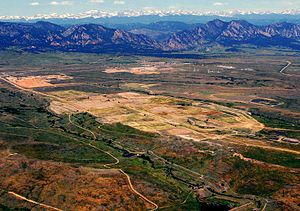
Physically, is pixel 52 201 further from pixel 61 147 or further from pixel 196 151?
pixel 196 151

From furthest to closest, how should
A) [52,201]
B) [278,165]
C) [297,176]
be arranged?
Answer: 1. [278,165]
2. [297,176]
3. [52,201]

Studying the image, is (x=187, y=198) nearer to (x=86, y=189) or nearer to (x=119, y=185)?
(x=119, y=185)

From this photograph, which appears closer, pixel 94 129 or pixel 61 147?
pixel 61 147

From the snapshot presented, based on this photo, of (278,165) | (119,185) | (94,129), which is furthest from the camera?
(94,129)

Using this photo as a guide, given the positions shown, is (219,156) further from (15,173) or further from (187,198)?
(15,173)

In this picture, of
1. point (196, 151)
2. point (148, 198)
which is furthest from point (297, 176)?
point (148, 198)

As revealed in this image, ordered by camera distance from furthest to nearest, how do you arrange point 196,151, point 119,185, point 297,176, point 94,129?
point 94,129 < point 196,151 < point 297,176 < point 119,185

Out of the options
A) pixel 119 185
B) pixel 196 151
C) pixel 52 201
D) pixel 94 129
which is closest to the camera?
pixel 52 201

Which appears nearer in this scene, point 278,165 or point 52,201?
point 52,201

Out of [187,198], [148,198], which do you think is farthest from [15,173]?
[187,198]
